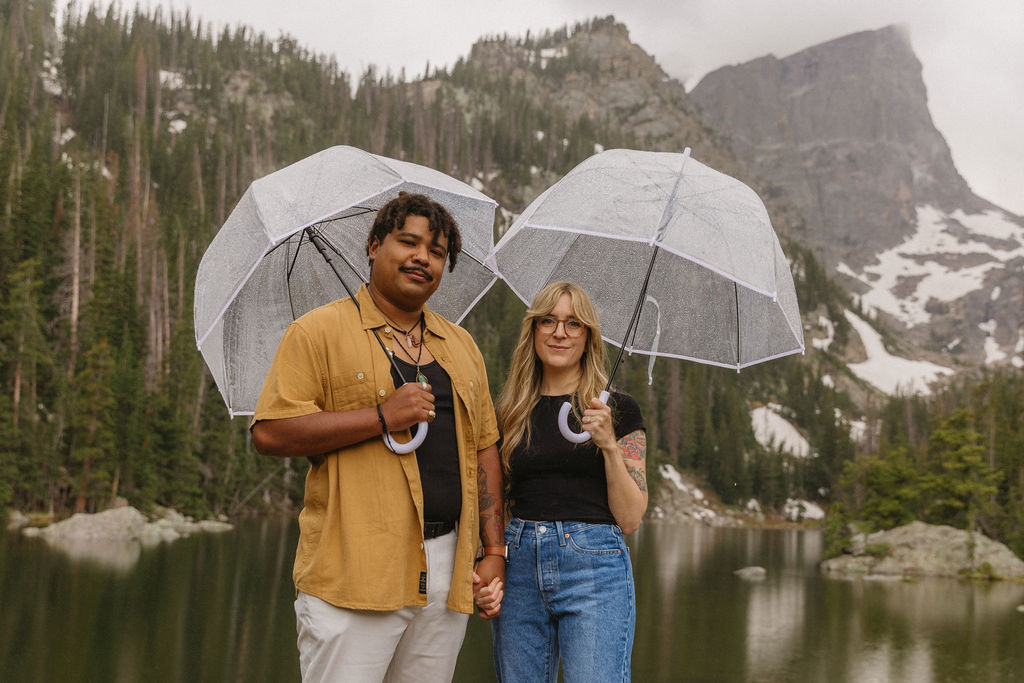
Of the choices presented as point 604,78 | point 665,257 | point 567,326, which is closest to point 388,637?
point 567,326

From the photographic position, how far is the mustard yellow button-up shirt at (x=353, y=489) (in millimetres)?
2977

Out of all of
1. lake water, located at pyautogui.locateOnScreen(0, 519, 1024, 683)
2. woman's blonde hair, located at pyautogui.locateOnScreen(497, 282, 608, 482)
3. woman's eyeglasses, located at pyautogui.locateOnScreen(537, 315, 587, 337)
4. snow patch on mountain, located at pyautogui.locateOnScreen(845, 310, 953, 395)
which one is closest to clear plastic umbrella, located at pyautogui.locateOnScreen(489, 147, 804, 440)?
woman's blonde hair, located at pyautogui.locateOnScreen(497, 282, 608, 482)

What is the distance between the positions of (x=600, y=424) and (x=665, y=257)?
1.74 m

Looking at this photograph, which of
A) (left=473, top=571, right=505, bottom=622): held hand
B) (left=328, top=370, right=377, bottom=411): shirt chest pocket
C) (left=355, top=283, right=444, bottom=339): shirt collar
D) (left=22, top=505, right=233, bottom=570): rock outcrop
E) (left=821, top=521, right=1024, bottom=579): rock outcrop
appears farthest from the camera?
(left=821, top=521, right=1024, bottom=579): rock outcrop

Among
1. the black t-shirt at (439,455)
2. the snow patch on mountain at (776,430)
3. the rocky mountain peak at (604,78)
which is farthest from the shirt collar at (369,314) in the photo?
the rocky mountain peak at (604,78)

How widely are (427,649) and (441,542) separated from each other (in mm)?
357

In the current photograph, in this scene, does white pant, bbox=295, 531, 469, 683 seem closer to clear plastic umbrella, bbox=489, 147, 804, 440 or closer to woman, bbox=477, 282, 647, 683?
woman, bbox=477, 282, 647, 683

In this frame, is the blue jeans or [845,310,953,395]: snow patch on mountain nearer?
the blue jeans

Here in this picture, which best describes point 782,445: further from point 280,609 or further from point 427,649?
point 427,649

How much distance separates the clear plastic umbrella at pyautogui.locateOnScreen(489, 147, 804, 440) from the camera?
385cm

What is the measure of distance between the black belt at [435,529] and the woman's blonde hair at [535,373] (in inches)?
18.6

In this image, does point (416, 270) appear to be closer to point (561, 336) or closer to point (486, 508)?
point (561, 336)

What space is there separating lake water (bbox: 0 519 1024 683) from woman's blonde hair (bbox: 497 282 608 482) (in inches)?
484

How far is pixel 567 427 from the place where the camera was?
137 inches
